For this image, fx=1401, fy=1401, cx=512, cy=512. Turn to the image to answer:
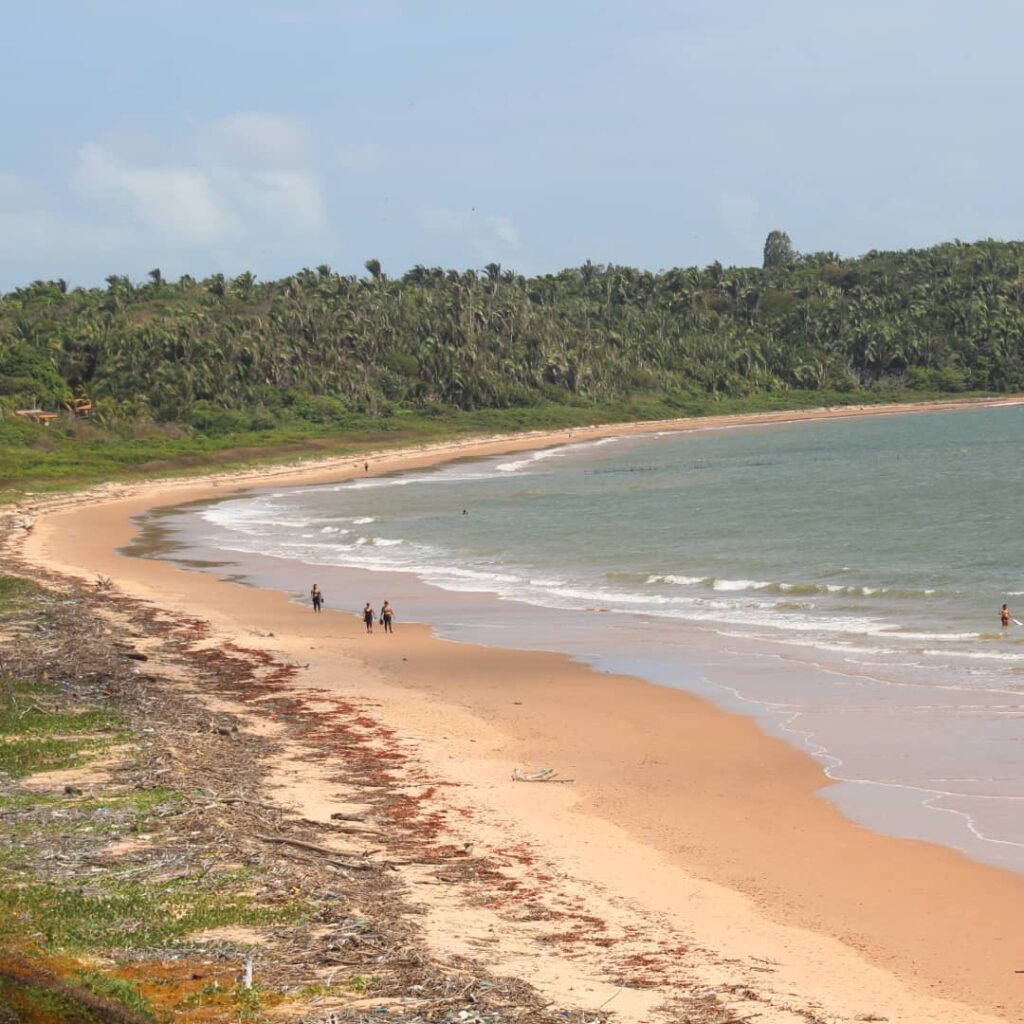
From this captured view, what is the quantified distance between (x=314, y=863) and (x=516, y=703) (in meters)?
10.2

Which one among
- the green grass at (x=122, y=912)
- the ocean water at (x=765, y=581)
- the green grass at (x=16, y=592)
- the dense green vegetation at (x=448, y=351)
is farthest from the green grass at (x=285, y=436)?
the green grass at (x=122, y=912)

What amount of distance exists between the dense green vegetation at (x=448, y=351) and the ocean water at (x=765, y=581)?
106 feet

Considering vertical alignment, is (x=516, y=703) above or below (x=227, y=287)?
below

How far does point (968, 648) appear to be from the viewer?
26.6m

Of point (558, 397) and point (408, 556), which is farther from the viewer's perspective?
point (558, 397)

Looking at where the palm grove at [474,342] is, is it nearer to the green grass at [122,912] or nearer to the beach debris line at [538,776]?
the beach debris line at [538,776]

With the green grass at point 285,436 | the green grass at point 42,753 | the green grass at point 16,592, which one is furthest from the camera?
the green grass at point 285,436

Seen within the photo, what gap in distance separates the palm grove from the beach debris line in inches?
Result: 3723

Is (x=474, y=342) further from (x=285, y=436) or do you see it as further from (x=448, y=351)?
(x=285, y=436)

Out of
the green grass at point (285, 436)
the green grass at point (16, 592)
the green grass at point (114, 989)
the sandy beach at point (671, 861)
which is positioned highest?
the green grass at point (285, 436)

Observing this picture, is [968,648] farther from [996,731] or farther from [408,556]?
[408,556]

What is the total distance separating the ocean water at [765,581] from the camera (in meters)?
19.2

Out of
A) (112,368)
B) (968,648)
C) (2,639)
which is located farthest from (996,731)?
(112,368)

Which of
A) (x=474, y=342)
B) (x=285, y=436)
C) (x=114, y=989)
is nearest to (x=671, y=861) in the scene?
(x=114, y=989)
